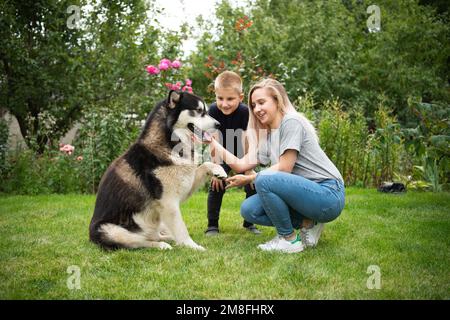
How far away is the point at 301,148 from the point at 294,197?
0.43 metres

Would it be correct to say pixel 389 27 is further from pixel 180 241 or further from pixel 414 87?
pixel 180 241

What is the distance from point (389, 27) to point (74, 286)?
466 inches

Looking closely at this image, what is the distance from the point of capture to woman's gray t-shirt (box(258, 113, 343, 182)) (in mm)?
3484

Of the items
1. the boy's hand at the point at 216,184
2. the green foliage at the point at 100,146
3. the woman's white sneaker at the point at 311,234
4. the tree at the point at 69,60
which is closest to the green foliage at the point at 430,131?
the woman's white sneaker at the point at 311,234

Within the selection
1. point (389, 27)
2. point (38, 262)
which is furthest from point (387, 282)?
point (389, 27)

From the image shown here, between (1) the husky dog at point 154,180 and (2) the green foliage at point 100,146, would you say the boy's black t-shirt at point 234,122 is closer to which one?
(1) the husky dog at point 154,180

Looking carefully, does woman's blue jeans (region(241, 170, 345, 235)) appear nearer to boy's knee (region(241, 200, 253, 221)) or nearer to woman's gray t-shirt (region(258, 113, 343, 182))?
woman's gray t-shirt (region(258, 113, 343, 182))

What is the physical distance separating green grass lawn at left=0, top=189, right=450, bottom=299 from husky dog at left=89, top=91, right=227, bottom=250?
0.64ft

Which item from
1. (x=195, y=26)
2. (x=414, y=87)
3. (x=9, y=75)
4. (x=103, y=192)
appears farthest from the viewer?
(x=195, y=26)

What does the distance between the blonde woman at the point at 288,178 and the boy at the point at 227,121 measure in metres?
0.55

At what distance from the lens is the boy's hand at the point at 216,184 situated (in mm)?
4379

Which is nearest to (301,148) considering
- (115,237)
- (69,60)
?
(115,237)

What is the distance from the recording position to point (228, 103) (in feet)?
14.3

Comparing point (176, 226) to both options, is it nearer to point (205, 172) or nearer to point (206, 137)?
point (205, 172)
